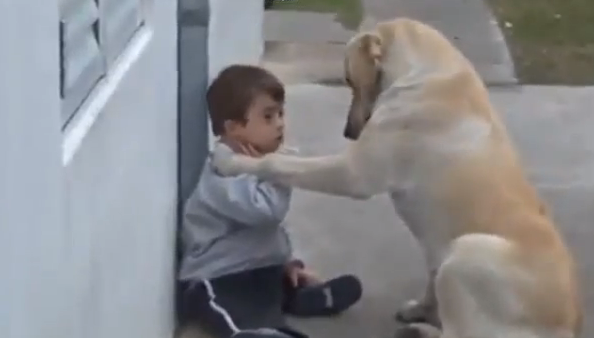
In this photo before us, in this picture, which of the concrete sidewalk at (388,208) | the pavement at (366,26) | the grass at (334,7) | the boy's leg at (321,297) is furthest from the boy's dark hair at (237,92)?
the grass at (334,7)

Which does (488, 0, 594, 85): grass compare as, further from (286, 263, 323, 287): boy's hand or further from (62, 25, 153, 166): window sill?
(62, 25, 153, 166): window sill

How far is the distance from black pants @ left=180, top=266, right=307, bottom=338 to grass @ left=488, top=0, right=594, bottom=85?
439 centimetres

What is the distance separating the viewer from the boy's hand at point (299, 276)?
445 centimetres

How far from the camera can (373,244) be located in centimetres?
516

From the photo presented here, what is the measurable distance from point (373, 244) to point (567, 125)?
234 centimetres

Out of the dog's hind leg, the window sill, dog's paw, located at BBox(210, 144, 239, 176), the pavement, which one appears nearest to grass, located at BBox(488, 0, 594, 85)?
→ the pavement

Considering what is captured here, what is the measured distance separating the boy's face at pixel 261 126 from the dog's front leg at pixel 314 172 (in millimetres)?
79

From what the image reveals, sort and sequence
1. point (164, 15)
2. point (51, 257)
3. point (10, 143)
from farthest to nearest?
1. point (164, 15)
2. point (51, 257)
3. point (10, 143)

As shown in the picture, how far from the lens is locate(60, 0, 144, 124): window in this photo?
8.93 ft

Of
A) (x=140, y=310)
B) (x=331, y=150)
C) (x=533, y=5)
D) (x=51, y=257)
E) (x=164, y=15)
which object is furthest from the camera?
(x=533, y=5)

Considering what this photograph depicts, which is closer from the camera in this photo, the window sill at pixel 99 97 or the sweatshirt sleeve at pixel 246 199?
the window sill at pixel 99 97

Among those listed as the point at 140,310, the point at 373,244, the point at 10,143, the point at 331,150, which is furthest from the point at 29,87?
the point at 331,150

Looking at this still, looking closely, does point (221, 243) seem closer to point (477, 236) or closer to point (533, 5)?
point (477, 236)

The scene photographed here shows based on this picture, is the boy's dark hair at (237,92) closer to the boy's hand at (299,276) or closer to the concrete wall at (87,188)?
the concrete wall at (87,188)
